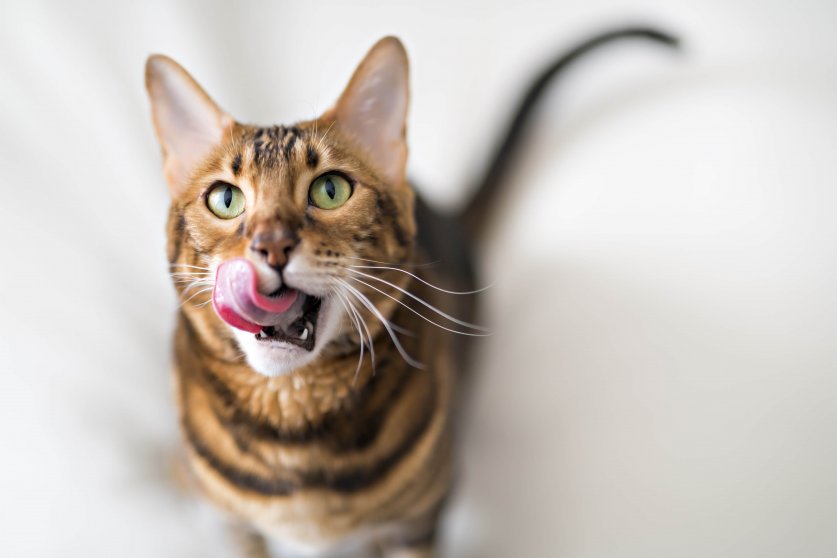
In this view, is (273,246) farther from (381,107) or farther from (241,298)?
(381,107)

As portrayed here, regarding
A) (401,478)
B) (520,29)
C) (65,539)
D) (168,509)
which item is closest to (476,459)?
(401,478)

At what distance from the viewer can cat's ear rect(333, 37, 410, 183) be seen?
56 cm

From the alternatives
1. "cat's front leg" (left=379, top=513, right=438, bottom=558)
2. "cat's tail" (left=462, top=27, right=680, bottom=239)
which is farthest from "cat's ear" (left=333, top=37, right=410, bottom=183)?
"cat's tail" (left=462, top=27, right=680, bottom=239)

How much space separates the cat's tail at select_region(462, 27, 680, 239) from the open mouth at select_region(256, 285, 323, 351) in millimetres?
722

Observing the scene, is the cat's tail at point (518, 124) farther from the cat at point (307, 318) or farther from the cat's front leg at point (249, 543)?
the cat's front leg at point (249, 543)

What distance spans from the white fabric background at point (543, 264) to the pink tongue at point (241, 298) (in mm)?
287

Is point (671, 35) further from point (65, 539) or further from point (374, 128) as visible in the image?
point (65, 539)

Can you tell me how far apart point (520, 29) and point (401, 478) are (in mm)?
837

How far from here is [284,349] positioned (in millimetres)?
533

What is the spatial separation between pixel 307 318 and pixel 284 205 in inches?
4.1

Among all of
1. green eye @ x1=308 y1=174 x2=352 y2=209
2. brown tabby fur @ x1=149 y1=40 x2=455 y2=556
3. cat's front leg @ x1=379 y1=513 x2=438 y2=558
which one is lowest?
cat's front leg @ x1=379 y1=513 x2=438 y2=558

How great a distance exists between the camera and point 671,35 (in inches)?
44.6

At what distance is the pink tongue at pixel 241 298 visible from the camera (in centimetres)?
46

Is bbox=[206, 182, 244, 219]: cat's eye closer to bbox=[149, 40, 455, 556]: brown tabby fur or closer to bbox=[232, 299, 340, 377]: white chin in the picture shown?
bbox=[149, 40, 455, 556]: brown tabby fur
